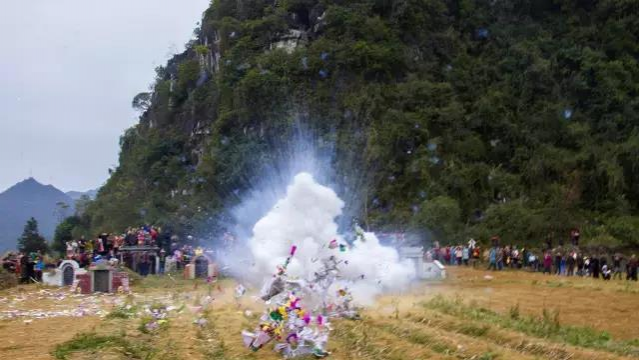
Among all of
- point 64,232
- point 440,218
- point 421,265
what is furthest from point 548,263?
point 64,232

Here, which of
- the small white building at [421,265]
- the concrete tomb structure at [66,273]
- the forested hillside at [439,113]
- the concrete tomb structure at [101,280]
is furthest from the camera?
the forested hillside at [439,113]

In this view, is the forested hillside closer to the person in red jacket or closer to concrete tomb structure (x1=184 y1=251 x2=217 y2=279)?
the person in red jacket

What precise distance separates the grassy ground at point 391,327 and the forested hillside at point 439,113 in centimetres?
1888

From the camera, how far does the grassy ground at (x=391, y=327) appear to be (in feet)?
42.9

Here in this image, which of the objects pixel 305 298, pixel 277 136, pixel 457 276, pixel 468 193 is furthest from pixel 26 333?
pixel 277 136

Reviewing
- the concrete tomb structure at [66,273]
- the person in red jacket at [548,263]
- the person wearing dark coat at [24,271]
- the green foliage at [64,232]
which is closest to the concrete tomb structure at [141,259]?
the concrete tomb structure at [66,273]

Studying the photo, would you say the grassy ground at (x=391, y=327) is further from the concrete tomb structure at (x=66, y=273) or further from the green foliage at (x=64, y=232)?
the green foliage at (x=64, y=232)

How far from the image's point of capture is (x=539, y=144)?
178 feet

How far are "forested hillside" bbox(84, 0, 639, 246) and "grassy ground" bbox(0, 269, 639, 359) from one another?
18884 millimetres

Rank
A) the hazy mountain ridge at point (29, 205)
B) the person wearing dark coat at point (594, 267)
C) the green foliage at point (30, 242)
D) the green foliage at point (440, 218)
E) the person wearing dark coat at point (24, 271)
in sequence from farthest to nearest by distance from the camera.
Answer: the hazy mountain ridge at point (29, 205)
the green foliage at point (30, 242)
the green foliage at point (440, 218)
the person wearing dark coat at point (594, 267)
the person wearing dark coat at point (24, 271)

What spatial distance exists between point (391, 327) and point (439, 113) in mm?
40488

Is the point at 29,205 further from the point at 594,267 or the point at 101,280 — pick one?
the point at 594,267

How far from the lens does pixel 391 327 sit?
15461mm

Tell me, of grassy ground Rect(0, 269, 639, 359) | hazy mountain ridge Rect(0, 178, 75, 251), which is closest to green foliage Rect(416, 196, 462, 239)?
grassy ground Rect(0, 269, 639, 359)
